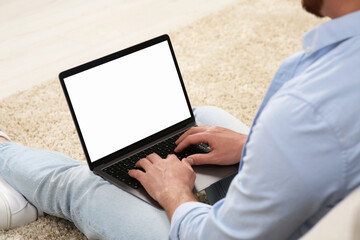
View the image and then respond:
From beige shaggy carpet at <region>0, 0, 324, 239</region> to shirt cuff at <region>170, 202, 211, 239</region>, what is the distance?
59cm

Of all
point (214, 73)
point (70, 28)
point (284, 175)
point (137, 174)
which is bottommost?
point (214, 73)

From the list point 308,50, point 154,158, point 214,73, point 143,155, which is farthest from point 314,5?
point 214,73

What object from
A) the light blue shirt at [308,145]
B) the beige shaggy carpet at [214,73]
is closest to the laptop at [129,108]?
the beige shaggy carpet at [214,73]

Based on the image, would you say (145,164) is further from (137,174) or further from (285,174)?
(285,174)

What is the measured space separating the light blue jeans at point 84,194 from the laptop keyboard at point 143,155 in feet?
0.12

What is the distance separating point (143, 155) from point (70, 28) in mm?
1846

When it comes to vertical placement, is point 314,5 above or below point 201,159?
above

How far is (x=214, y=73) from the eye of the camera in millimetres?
2328

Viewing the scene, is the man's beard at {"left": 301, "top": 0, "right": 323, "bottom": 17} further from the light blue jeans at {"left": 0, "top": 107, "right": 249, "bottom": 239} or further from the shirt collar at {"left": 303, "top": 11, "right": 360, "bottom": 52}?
the light blue jeans at {"left": 0, "top": 107, "right": 249, "bottom": 239}

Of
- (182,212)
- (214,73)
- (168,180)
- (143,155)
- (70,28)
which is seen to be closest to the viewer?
(182,212)

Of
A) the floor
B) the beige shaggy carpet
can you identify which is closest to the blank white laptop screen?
the beige shaggy carpet

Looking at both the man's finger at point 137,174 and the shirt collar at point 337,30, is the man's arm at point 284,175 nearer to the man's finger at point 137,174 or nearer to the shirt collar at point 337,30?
the shirt collar at point 337,30

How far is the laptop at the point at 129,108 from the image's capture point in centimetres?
125

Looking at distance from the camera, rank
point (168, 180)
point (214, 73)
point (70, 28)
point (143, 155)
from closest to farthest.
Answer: point (168, 180), point (143, 155), point (214, 73), point (70, 28)
